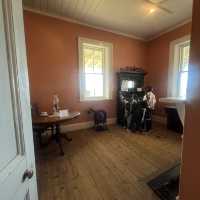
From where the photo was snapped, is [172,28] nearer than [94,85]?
Yes

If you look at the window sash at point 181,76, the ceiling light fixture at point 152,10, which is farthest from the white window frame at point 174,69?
the ceiling light fixture at point 152,10

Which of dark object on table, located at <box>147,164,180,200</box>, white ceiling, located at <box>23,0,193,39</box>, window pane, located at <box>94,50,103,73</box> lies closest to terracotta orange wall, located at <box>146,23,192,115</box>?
white ceiling, located at <box>23,0,193,39</box>

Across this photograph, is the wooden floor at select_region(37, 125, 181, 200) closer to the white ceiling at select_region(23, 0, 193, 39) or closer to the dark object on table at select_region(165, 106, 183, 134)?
the dark object on table at select_region(165, 106, 183, 134)

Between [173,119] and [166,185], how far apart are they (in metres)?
2.49

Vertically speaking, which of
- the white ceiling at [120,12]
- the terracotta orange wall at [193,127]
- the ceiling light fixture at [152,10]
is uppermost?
the white ceiling at [120,12]

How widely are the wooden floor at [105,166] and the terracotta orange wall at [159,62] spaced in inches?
67.0

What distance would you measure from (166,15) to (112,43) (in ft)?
5.15

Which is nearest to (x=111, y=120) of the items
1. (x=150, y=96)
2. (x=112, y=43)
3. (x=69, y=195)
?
(x=150, y=96)

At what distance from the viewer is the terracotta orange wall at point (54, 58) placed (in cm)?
309

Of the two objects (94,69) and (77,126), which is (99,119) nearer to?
(77,126)

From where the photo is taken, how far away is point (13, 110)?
628 mm

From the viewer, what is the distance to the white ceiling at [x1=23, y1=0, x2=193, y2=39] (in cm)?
278

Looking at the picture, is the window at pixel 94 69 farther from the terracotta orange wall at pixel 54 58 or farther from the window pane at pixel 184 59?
the window pane at pixel 184 59

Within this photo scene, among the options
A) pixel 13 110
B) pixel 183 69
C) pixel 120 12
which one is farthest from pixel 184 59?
pixel 13 110
